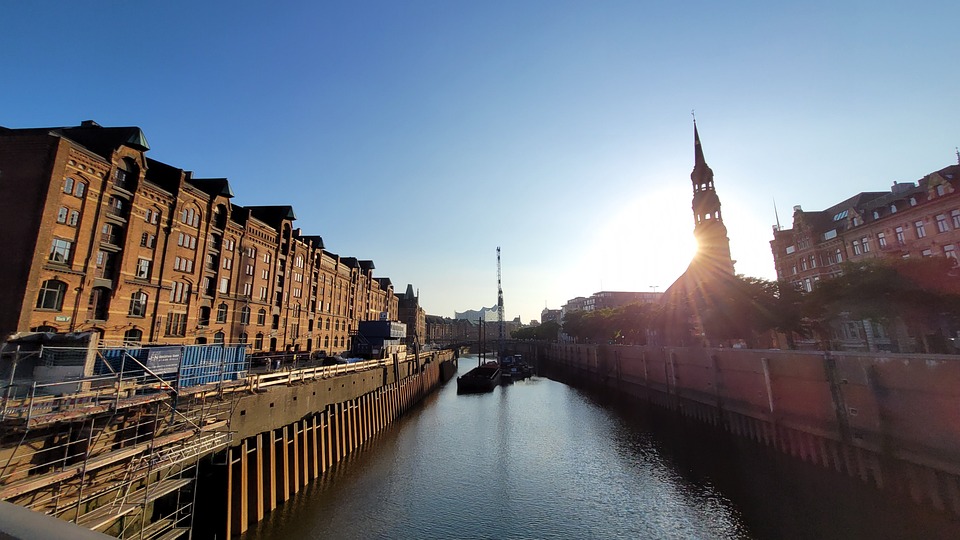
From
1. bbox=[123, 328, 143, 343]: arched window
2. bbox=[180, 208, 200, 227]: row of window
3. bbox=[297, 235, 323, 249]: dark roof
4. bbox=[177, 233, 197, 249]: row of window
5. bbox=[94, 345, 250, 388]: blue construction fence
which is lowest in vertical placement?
bbox=[94, 345, 250, 388]: blue construction fence

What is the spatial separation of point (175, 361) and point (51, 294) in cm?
2019

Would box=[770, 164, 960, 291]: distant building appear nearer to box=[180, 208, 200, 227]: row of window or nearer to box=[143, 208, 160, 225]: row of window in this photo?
box=[180, 208, 200, 227]: row of window

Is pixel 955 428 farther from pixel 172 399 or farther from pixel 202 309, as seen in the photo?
pixel 202 309

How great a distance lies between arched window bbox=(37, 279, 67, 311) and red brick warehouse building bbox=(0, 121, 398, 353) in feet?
0.25

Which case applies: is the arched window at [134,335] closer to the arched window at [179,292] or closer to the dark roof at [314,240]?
the arched window at [179,292]

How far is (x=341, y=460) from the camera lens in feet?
97.1

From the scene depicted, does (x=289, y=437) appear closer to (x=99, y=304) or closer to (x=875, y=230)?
(x=99, y=304)

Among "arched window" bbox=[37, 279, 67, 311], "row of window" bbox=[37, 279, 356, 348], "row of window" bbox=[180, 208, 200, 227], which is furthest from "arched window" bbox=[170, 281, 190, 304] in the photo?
"arched window" bbox=[37, 279, 67, 311]

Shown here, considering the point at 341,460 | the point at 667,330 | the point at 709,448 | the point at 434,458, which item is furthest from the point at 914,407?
the point at 667,330

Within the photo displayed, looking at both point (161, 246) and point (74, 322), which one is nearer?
point (74, 322)

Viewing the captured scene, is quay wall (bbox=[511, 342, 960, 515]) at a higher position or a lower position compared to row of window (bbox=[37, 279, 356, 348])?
lower

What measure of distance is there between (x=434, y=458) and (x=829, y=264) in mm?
65020

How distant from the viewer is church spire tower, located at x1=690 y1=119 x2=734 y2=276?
2744 inches

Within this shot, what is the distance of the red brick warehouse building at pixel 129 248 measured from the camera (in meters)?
31.5
